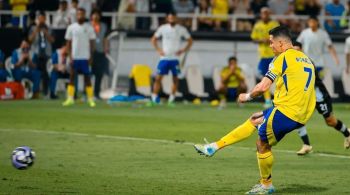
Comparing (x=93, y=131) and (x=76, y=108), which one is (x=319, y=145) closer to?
(x=93, y=131)

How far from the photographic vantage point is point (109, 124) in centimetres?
2297

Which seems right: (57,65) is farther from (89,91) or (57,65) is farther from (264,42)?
(264,42)

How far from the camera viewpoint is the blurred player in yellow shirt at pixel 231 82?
28312 mm

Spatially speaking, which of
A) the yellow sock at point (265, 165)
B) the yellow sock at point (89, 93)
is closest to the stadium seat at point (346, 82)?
the yellow sock at point (89, 93)

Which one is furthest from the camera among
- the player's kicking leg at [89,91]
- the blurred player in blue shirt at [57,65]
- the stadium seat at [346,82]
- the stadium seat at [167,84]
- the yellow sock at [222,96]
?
the stadium seat at [346,82]

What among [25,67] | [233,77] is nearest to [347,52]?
[233,77]

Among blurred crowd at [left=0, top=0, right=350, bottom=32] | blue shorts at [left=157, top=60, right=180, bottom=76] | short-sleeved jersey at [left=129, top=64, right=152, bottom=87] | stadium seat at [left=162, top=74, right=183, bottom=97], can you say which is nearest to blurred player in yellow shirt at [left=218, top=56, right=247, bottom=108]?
blue shorts at [left=157, top=60, right=180, bottom=76]

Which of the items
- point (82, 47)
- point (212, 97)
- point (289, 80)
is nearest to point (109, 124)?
point (82, 47)

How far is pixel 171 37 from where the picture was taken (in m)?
29.1

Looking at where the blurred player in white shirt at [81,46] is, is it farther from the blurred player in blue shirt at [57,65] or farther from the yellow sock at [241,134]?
the yellow sock at [241,134]

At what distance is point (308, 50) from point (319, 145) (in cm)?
883

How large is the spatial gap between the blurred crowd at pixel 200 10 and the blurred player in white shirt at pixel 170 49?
2.71 m

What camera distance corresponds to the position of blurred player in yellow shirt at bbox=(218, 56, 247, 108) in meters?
28.3

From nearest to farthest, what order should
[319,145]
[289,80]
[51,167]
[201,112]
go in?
[289,80] → [51,167] → [319,145] → [201,112]
